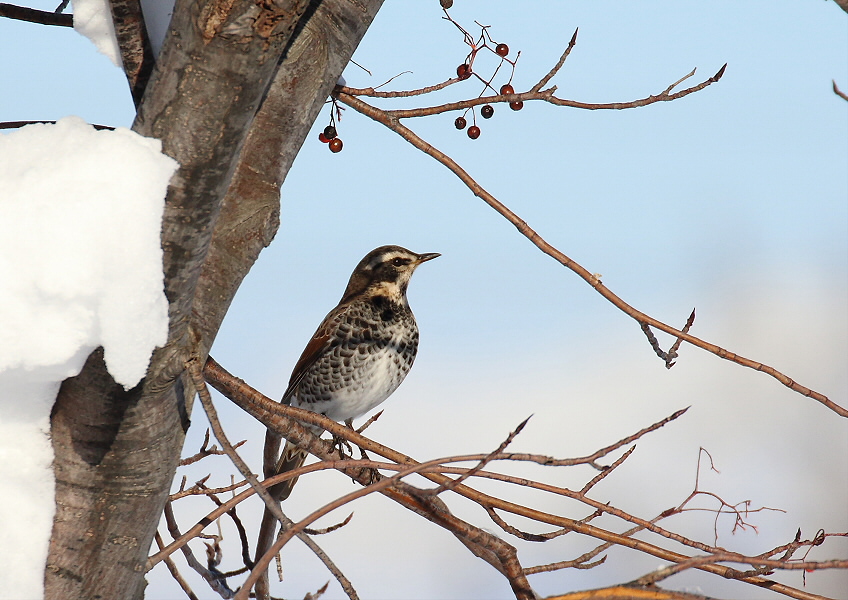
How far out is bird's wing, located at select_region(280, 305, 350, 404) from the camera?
466cm

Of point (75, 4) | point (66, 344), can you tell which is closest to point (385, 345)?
point (75, 4)

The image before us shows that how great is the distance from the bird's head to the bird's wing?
213 millimetres

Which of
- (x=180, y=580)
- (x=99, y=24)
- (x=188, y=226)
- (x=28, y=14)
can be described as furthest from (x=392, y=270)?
(x=188, y=226)

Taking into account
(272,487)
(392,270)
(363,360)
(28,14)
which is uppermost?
(392,270)

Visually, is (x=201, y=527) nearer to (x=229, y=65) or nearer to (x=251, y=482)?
(x=251, y=482)

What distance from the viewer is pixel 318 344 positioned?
4672 mm

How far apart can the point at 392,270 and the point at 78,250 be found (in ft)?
10.9

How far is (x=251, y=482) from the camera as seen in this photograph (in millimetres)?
1859

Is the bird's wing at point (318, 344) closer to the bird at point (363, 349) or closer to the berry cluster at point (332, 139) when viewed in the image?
the bird at point (363, 349)

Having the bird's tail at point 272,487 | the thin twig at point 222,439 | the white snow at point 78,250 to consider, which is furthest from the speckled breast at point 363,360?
the white snow at point 78,250

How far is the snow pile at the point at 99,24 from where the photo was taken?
2273 millimetres

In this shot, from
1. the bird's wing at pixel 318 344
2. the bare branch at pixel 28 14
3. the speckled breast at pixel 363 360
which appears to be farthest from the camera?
the bird's wing at pixel 318 344

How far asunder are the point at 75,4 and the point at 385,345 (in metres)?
2.63

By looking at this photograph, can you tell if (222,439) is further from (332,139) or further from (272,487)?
(272,487)
